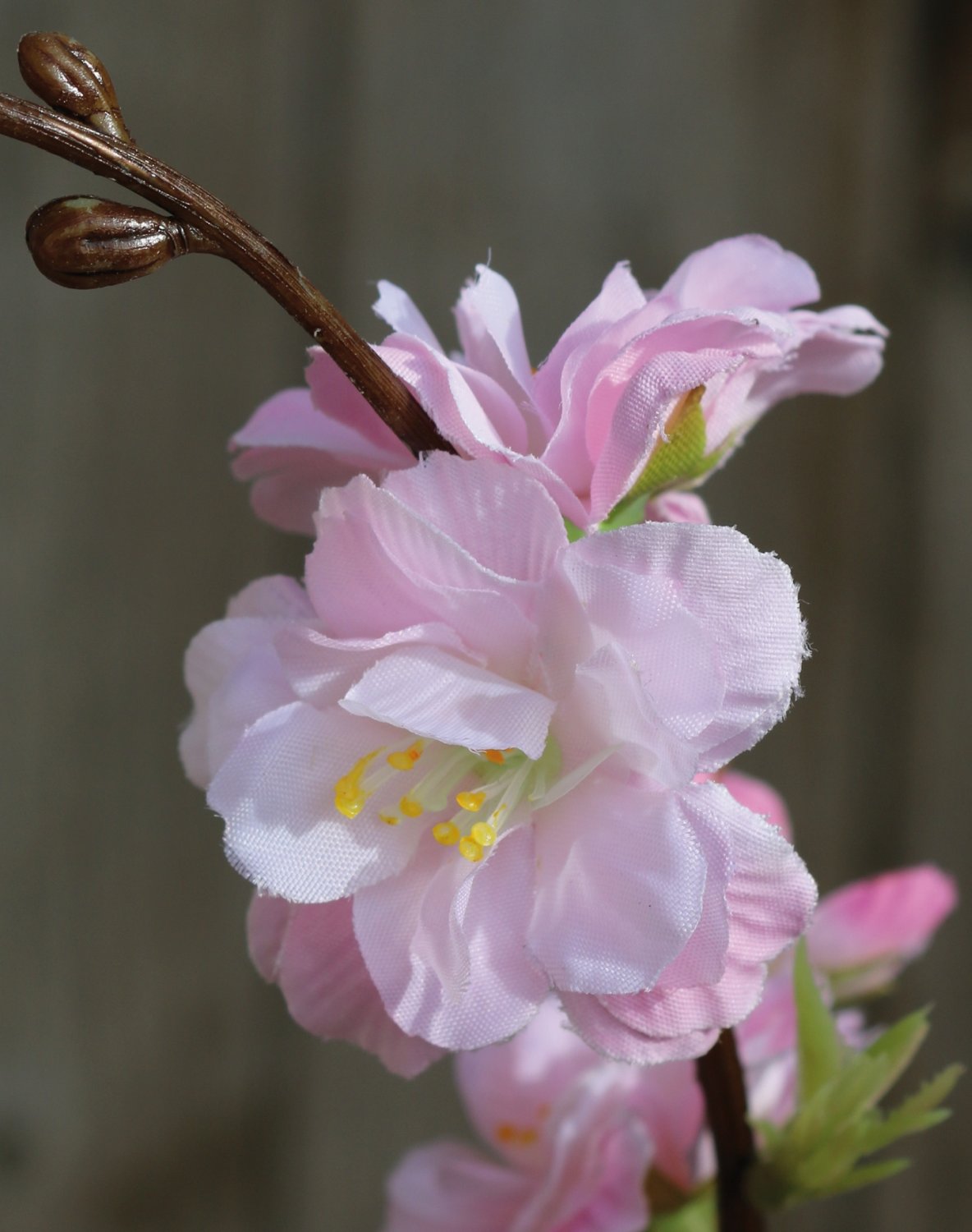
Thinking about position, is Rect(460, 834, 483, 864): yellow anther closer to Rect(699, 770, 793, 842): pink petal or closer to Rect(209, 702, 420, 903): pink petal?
Rect(209, 702, 420, 903): pink petal

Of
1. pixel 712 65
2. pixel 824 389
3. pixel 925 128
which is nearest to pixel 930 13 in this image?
pixel 925 128

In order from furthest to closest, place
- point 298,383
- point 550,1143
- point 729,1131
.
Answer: point 298,383, point 550,1143, point 729,1131

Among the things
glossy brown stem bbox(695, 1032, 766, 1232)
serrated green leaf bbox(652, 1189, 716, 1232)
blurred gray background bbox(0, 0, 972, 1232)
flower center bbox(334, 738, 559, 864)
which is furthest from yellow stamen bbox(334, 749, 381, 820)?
blurred gray background bbox(0, 0, 972, 1232)

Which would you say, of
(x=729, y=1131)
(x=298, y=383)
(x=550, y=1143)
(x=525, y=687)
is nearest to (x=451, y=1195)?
(x=550, y=1143)

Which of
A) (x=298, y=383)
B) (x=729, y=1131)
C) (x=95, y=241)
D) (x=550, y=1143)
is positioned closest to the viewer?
(x=95, y=241)

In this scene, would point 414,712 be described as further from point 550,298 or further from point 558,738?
point 550,298

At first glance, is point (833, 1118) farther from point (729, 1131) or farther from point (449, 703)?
point (449, 703)

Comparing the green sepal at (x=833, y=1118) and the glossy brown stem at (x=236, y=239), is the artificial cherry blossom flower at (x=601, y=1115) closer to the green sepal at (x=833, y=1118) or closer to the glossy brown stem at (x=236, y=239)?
the green sepal at (x=833, y=1118)
